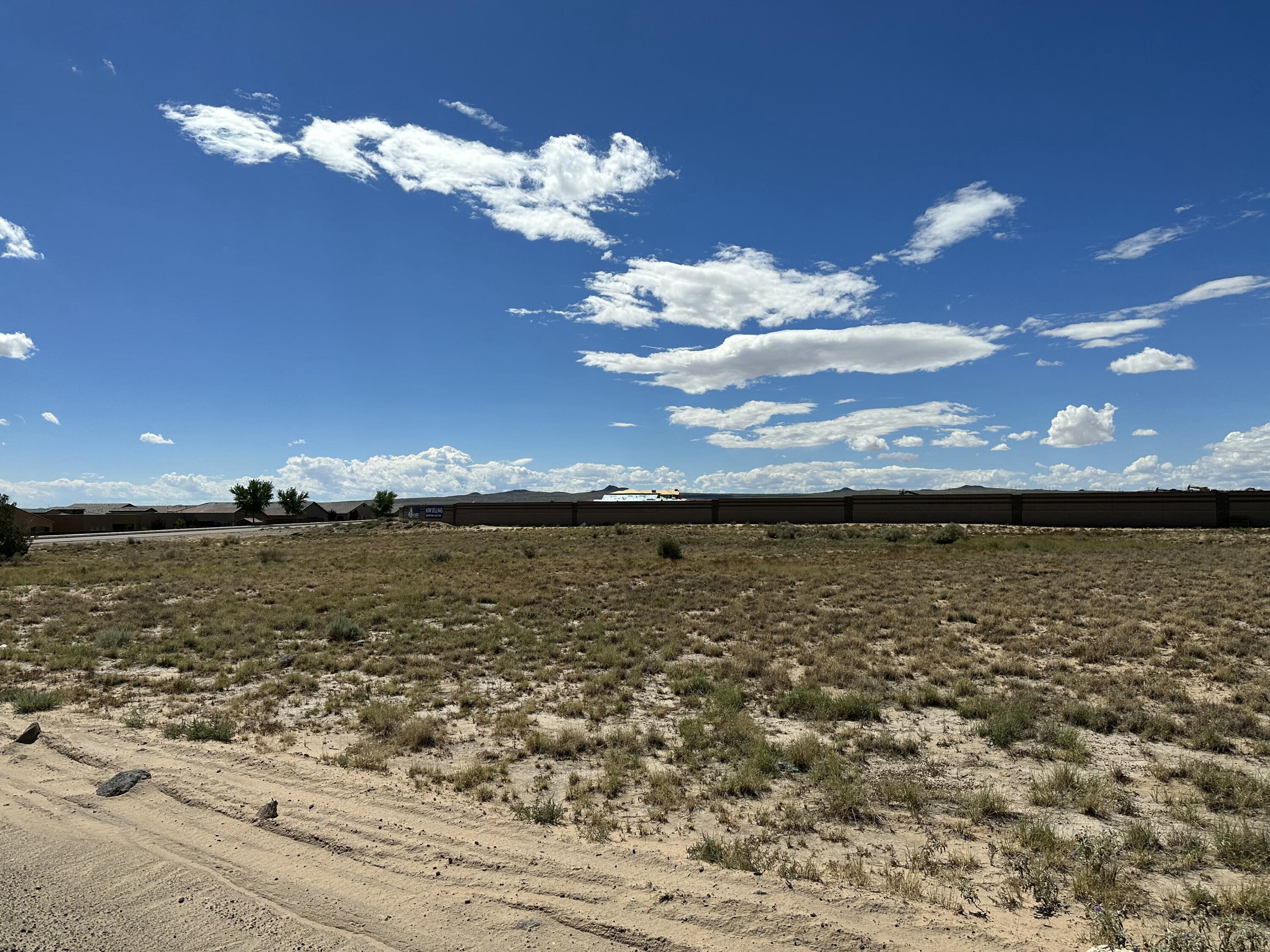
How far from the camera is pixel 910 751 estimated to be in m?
7.81

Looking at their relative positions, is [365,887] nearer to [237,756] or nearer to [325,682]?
[237,756]

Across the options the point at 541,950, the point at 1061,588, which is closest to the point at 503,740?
the point at 541,950

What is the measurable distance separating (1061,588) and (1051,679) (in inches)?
439

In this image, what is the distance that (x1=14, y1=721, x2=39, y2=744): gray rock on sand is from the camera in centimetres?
793

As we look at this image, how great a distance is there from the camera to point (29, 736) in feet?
26.2

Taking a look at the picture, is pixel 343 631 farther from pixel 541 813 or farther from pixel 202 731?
pixel 541 813

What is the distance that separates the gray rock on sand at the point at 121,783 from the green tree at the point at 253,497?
105937 millimetres

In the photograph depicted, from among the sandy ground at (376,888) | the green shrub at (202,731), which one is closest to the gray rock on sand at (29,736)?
the green shrub at (202,731)

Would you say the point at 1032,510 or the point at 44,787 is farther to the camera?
the point at 1032,510

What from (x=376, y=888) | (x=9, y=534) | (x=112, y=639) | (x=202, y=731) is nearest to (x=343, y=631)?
(x=112, y=639)

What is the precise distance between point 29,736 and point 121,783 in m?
2.57

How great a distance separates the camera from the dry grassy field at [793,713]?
5.10m

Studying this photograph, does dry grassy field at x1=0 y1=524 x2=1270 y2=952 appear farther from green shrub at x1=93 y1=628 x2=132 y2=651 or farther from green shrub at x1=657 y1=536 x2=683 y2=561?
green shrub at x1=657 y1=536 x2=683 y2=561

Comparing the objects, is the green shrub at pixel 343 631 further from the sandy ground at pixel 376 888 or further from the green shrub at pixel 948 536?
the green shrub at pixel 948 536
